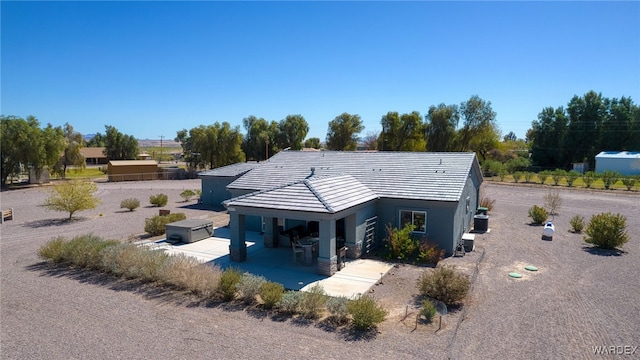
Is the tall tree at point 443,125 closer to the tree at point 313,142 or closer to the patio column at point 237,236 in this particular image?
the tree at point 313,142

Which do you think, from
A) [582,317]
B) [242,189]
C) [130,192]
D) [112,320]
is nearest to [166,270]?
[112,320]

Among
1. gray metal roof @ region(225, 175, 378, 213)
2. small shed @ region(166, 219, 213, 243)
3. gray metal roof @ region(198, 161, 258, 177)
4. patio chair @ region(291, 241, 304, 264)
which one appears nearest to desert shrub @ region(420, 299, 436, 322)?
gray metal roof @ region(225, 175, 378, 213)

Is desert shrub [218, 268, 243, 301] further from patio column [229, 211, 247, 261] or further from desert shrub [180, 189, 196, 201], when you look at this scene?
desert shrub [180, 189, 196, 201]

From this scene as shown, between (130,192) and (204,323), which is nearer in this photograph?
(204,323)

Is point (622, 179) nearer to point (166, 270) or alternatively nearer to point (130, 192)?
point (166, 270)

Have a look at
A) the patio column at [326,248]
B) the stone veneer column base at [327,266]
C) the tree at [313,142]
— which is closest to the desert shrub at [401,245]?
the stone veneer column base at [327,266]

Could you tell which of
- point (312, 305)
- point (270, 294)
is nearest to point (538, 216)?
point (312, 305)
